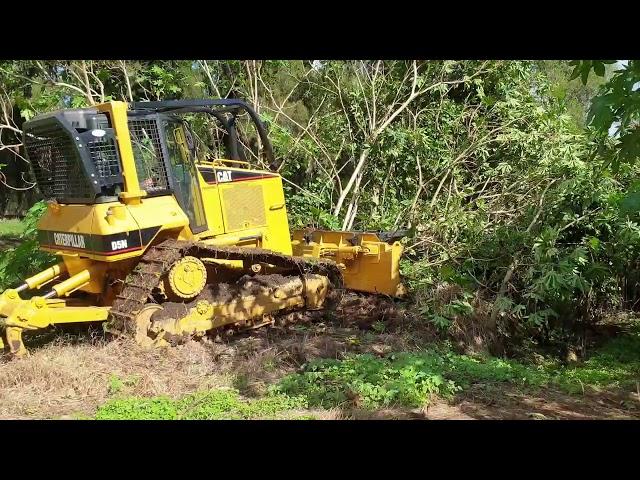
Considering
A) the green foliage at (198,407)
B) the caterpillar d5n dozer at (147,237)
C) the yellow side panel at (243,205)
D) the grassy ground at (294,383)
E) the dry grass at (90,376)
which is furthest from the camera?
the yellow side panel at (243,205)

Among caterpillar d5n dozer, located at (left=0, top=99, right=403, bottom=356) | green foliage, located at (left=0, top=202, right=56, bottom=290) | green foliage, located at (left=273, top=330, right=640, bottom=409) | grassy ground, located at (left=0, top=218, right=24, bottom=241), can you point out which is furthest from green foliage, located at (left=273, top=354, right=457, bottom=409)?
grassy ground, located at (left=0, top=218, right=24, bottom=241)

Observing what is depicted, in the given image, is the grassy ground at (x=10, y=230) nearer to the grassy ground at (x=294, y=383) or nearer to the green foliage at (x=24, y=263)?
the green foliage at (x=24, y=263)

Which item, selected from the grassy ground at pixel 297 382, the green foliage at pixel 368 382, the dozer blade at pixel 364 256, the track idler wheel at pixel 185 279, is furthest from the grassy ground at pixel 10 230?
the green foliage at pixel 368 382

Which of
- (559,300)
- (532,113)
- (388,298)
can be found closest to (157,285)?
(388,298)

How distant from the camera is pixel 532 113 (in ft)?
33.5

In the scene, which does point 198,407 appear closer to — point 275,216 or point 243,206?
point 243,206

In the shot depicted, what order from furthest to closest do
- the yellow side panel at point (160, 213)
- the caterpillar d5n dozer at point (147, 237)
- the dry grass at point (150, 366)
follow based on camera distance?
1. the yellow side panel at point (160, 213)
2. the caterpillar d5n dozer at point (147, 237)
3. the dry grass at point (150, 366)

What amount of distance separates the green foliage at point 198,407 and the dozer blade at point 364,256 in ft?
12.1

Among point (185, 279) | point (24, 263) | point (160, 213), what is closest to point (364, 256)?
point (185, 279)

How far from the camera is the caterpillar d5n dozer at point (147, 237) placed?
19.0 feet

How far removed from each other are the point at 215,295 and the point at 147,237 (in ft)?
3.71

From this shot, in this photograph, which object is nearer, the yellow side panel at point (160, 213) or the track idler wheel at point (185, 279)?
the yellow side panel at point (160, 213)

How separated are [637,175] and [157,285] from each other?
6971 millimetres

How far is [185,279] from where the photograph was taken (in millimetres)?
6262
